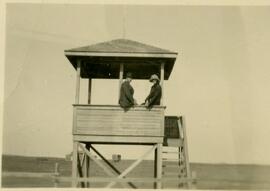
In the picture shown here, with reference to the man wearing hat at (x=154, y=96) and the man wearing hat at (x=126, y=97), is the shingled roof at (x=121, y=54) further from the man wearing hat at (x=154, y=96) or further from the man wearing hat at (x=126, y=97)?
the man wearing hat at (x=126, y=97)

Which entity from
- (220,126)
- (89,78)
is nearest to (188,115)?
(220,126)

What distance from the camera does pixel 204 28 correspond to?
14.5m

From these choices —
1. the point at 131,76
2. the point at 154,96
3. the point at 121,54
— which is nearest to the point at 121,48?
the point at 121,54

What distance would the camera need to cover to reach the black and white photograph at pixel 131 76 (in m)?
11.7

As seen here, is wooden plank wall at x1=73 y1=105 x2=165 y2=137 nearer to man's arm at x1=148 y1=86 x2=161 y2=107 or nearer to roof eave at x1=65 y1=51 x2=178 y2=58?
man's arm at x1=148 y1=86 x2=161 y2=107

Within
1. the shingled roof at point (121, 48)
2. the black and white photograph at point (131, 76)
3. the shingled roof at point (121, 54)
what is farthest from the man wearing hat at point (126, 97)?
the shingled roof at point (121, 48)

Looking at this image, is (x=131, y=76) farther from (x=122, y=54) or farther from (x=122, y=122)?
(x=122, y=122)

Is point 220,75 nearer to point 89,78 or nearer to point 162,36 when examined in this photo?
point 162,36

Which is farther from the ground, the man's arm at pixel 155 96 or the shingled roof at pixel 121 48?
the shingled roof at pixel 121 48

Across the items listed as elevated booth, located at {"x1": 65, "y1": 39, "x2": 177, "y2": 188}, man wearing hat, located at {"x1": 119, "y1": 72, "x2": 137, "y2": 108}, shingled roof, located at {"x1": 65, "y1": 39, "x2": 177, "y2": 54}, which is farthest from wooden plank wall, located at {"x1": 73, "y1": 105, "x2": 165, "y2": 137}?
shingled roof, located at {"x1": 65, "y1": 39, "x2": 177, "y2": 54}

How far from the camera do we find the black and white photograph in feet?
38.5

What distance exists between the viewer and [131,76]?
12.7 meters

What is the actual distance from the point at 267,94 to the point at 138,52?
4278mm

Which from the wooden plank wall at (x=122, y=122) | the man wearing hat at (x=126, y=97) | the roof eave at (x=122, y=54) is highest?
the roof eave at (x=122, y=54)
